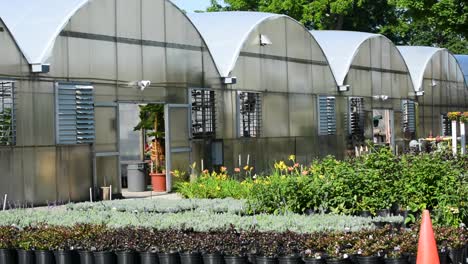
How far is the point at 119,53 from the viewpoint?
20172mm

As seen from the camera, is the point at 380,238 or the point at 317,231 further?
the point at 317,231

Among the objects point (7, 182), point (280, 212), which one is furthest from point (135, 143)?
point (280, 212)

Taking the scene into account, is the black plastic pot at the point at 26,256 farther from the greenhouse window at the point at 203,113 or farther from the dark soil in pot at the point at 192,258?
the greenhouse window at the point at 203,113

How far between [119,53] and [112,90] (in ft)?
2.88

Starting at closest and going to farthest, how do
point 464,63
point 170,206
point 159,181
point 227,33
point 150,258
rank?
1. point 150,258
2. point 170,206
3. point 159,181
4. point 227,33
5. point 464,63

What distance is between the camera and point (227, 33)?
82.7 feet

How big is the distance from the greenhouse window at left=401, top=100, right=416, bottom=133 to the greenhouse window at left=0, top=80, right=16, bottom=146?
21.3 m

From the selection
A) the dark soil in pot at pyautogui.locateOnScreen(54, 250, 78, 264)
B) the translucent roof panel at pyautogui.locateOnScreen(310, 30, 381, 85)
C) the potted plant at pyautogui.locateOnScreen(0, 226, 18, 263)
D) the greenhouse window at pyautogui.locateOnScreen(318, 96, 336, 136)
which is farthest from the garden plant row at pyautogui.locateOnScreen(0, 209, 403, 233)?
the translucent roof panel at pyautogui.locateOnScreen(310, 30, 381, 85)

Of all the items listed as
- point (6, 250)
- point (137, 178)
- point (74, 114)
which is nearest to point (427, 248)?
point (6, 250)

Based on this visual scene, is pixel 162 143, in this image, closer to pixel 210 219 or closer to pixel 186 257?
pixel 210 219

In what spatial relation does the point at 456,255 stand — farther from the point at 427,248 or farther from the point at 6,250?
the point at 6,250

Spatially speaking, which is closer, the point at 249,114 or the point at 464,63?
the point at 249,114

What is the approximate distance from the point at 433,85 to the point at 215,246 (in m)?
31.1

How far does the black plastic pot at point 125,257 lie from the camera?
30.8 feet
